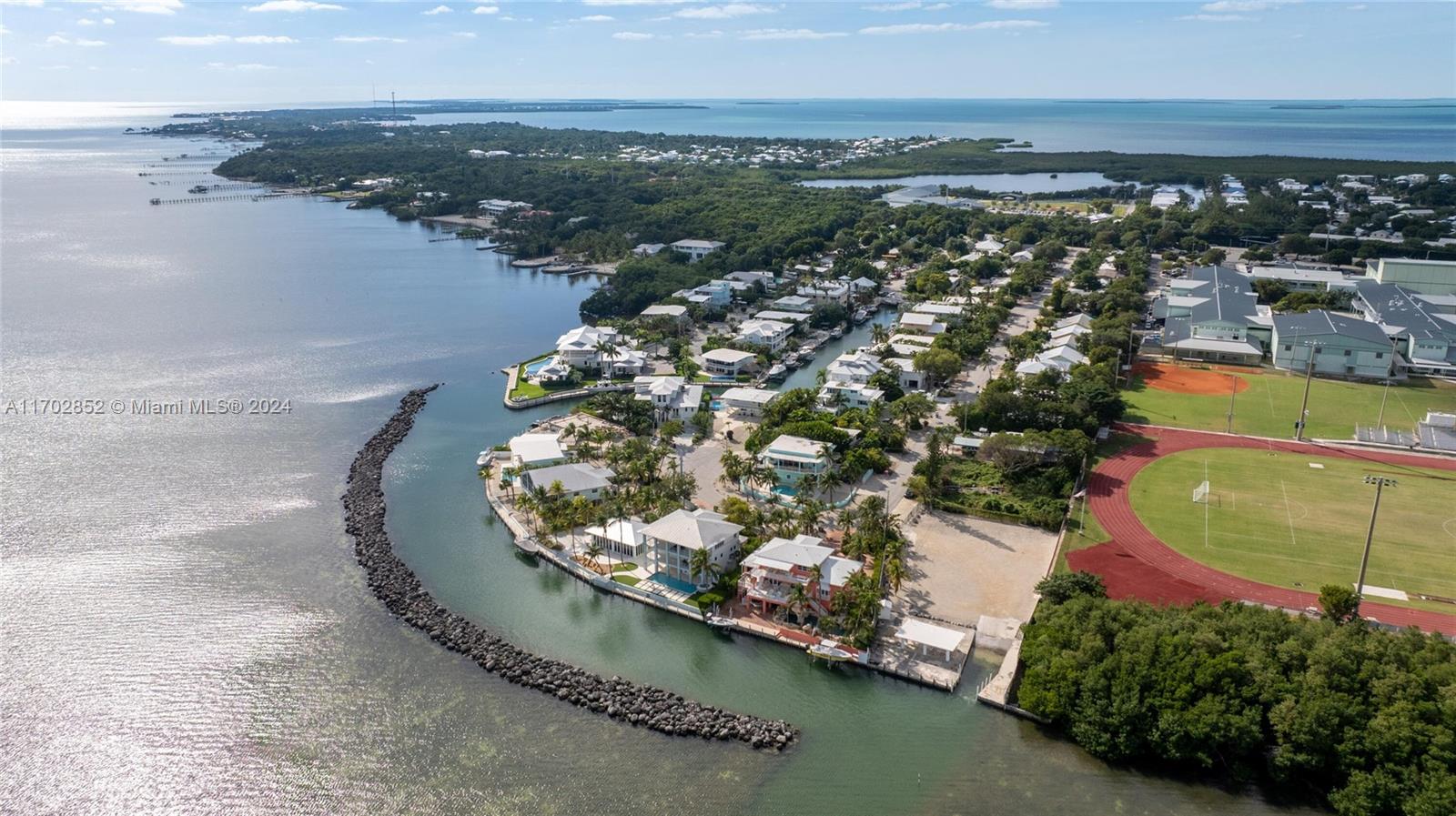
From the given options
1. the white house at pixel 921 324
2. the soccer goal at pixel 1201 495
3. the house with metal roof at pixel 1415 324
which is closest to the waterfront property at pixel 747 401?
the white house at pixel 921 324

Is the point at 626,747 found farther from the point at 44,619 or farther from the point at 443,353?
the point at 443,353

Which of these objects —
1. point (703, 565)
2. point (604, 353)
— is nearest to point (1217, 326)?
point (604, 353)

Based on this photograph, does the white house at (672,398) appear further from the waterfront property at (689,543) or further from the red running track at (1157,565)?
the red running track at (1157,565)

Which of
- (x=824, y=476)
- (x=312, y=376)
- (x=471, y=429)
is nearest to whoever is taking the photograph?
(x=824, y=476)

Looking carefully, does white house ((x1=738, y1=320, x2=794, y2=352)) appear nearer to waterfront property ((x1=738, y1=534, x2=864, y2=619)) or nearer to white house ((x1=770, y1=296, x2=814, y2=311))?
white house ((x1=770, y1=296, x2=814, y2=311))

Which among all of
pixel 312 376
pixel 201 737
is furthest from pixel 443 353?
pixel 201 737

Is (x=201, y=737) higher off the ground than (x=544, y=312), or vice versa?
(x=544, y=312)
